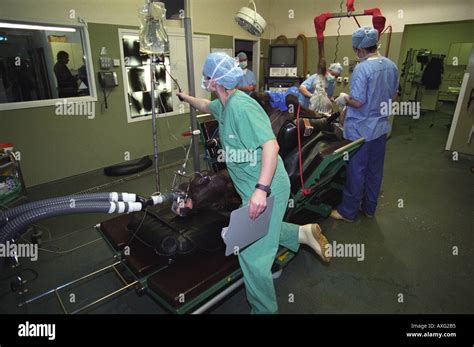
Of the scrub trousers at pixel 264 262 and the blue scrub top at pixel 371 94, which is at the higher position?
the blue scrub top at pixel 371 94

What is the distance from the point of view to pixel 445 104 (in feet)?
27.2

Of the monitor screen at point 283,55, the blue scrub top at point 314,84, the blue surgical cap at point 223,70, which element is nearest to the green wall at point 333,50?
the monitor screen at point 283,55

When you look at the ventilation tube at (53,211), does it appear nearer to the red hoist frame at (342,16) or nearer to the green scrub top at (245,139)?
the green scrub top at (245,139)

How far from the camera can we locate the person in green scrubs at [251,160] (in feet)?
4.21

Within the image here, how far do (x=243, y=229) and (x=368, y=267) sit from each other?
1.25m

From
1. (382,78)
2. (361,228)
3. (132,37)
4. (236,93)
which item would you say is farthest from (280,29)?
(236,93)

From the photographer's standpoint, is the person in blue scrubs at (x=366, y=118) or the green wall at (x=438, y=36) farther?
the green wall at (x=438, y=36)

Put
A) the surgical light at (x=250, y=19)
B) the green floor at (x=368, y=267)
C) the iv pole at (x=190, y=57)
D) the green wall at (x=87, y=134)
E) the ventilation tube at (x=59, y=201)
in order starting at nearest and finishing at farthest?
the ventilation tube at (x=59, y=201) → the green floor at (x=368, y=267) → the iv pole at (x=190, y=57) → the surgical light at (x=250, y=19) → the green wall at (x=87, y=134)

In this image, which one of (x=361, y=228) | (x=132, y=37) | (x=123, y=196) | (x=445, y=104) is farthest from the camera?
(x=445, y=104)

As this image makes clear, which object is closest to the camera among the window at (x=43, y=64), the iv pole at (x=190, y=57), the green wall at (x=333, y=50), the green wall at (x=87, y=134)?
the iv pole at (x=190, y=57)

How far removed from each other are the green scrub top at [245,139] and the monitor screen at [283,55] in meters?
4.60

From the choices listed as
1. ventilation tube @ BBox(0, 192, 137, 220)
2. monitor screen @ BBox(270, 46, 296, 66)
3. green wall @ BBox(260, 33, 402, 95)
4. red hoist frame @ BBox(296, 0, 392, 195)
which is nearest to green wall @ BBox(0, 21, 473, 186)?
green wall @ BBox(260, 33, 402, 95)
